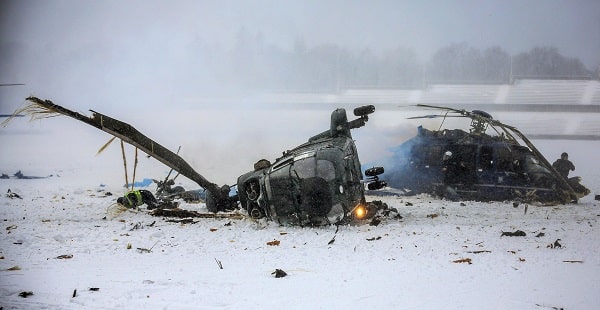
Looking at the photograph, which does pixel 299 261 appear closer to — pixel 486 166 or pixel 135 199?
pixel 135 199

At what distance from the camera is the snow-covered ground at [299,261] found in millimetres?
4383

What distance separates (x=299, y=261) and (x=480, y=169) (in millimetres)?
9540

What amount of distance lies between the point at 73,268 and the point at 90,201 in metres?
7.74

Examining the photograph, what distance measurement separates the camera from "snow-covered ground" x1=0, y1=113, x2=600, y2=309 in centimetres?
438

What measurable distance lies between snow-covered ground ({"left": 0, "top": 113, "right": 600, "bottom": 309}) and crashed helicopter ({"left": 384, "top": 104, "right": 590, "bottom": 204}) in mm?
1513

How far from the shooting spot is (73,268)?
549cm

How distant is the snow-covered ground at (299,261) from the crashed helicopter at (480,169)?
4.96 feet

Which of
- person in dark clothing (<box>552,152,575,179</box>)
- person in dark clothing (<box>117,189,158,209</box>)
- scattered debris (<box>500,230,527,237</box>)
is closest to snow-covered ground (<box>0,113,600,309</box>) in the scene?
scattered debris (<box>500,230,527,237</box>)

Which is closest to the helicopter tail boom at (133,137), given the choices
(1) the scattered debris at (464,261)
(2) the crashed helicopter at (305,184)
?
(2) the crashed helicopter at (305,184)

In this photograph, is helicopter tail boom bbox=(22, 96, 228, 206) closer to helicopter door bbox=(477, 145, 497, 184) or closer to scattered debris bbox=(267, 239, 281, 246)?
scattered debris bbox=(267, 239, 281, 246)

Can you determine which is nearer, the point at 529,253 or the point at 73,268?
the point at 73,268

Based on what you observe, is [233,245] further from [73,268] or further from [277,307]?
[277,307]

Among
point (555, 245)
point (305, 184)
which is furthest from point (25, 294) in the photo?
point (555, 245)

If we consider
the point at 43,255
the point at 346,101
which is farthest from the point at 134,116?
the point at 43,255
